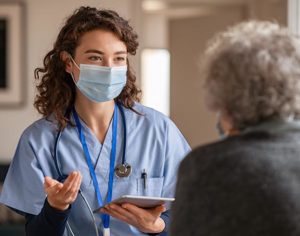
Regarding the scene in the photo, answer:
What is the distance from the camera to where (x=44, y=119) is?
1.99 metres

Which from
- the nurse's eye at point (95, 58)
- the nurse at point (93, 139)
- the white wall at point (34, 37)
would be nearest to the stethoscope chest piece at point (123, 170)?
the nurse at point (93, 139)

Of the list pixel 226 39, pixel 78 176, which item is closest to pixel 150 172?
pixel 78 176

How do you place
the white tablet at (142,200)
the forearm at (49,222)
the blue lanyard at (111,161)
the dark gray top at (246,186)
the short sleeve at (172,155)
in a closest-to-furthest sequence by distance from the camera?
1. the dark gray top at (246,186)
2. the white tablet at (142,200)
3. the forearm at (49,222)
4. the blue lanyard at (111,161)
5. the short sleeve at (172,155)

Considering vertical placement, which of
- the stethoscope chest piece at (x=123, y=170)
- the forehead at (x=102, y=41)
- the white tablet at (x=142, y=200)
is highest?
the forehead at (x=102, y=41)

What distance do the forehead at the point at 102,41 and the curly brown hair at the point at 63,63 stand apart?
0.04 ft

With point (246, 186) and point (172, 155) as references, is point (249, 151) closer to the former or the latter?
point (246, 186)

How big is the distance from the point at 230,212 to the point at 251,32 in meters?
0.36

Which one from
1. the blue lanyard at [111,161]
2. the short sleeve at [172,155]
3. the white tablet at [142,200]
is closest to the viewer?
the white tablet at [142,200]

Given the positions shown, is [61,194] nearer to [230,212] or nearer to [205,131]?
[230,212]

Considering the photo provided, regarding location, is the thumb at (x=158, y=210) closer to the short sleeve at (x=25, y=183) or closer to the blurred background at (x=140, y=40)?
the short sleeve at (x=25, y=183)

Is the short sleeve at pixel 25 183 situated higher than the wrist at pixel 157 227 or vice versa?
the short sleeve at pixel 25 183

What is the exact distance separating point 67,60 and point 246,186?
1.00 m

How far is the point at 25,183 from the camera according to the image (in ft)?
6.34

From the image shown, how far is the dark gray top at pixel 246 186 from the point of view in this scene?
3.84ft
